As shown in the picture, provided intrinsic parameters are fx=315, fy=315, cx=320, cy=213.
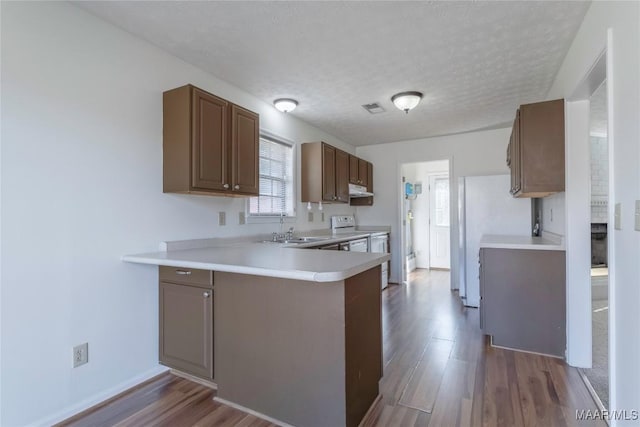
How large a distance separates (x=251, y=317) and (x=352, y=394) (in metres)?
0.69

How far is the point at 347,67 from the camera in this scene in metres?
2.72

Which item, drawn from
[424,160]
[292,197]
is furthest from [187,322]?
[424,160]

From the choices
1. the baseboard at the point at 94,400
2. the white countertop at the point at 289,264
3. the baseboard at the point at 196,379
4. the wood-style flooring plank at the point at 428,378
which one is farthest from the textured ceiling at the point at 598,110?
the baseboard at the point at 94,400

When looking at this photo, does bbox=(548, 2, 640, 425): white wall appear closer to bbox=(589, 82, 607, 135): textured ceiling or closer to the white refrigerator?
bbox=(589, 82, 607, 135): textured ceiling

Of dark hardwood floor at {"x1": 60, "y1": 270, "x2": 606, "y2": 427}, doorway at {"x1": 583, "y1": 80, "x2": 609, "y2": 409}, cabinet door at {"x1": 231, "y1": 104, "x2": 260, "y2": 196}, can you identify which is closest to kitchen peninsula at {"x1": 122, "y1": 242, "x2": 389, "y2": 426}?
dark hardwood floor at {"x1": 60, "y1": 270, "x2": 606, "y2": 427}

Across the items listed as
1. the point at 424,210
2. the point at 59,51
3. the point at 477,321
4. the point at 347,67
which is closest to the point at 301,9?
Answer: the point at 347,67

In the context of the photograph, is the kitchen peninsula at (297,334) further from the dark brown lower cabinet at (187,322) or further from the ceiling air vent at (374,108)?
the ceiling air vent at (374,108)

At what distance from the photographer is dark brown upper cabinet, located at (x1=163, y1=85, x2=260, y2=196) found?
229 centimetres

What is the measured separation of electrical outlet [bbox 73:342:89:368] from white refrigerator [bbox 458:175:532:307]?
3.90 meters

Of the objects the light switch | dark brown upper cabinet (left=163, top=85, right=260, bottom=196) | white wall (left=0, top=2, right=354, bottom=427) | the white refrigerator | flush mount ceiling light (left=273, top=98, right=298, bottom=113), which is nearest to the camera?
the light switch

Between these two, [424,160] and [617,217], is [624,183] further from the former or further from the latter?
[424,160]

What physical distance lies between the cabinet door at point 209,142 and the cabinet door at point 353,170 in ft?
8.57

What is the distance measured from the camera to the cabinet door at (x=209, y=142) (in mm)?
2295

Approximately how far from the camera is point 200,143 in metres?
2.32
